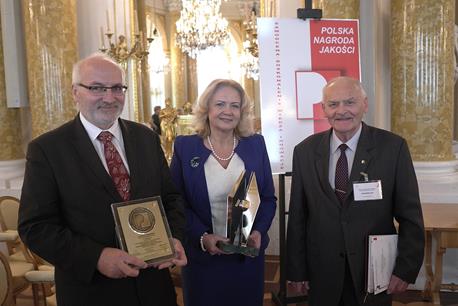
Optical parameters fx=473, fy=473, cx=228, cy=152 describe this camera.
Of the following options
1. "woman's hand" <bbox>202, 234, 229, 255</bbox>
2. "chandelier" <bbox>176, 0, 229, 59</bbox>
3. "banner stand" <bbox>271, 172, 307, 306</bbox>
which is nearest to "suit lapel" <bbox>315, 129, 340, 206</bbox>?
"woman's hand" <bbox>202, 234, 229, 255</bbox>

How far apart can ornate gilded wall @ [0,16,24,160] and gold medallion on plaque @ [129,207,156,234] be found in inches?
185

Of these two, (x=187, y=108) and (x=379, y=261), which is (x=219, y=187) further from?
(x=187, y=108)

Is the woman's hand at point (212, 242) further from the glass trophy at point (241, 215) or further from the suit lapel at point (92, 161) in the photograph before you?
the suit lapel at point (92, 161)

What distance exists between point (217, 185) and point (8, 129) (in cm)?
430

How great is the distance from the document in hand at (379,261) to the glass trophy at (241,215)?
1.82 feet

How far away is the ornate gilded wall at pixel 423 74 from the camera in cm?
456

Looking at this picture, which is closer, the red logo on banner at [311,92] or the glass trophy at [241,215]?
the glass trophy at [241,215]

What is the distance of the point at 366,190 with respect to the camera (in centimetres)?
219

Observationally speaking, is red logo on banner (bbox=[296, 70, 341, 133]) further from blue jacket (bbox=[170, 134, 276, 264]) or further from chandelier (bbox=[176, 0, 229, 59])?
chandelier (bbox=[176, 0, 229, 59])

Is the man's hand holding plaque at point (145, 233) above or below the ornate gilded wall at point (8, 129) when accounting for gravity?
below

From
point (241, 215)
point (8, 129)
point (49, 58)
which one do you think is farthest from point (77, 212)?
point (8, 129)

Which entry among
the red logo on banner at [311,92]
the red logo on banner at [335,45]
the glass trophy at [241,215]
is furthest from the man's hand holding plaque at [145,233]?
the red logo on banner at [335,45]

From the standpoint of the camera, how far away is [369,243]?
7.12ft

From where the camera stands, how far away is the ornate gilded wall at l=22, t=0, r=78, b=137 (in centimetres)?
557
